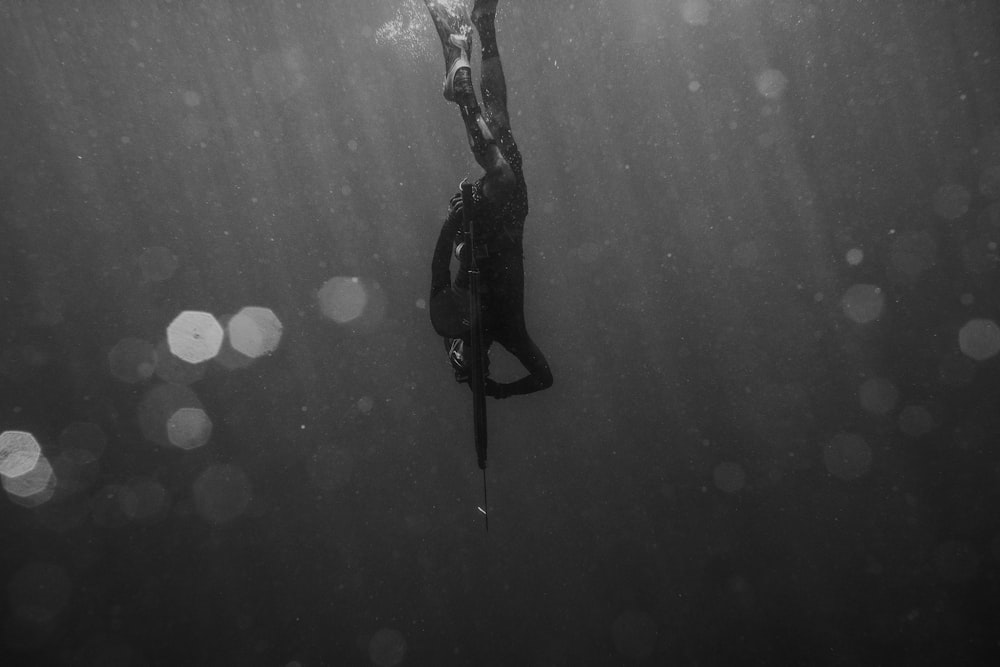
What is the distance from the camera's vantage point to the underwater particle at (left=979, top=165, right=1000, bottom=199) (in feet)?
30.0

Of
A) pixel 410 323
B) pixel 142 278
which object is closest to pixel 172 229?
pixel 142 278

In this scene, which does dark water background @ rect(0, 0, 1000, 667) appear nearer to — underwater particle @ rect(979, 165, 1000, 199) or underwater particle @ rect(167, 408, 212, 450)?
underwater particle @ rect(979, 165, 1000, 199)

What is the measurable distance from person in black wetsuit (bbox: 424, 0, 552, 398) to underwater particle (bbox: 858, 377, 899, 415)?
38.4 feet

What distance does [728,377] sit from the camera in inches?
484

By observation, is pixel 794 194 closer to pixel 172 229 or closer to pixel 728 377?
Answer: pixel 728 377

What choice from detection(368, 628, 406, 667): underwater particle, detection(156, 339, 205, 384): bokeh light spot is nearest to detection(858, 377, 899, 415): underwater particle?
detection(368, 628, 406, 667): underwater particle

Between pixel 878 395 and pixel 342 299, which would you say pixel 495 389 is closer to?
pixel 342 299

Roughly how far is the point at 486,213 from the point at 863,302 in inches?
506

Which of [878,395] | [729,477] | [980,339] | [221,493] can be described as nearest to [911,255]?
[980,339]

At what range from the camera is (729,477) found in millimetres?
12055

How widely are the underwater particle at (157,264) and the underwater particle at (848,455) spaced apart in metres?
16.3

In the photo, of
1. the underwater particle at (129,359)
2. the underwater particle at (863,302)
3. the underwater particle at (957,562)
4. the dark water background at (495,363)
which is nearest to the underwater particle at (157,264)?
the dark water background at (495,363)

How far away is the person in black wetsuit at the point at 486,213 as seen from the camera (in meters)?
1.82

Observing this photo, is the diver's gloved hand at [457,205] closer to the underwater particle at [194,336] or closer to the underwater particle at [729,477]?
the underwater particle at [194,336]
